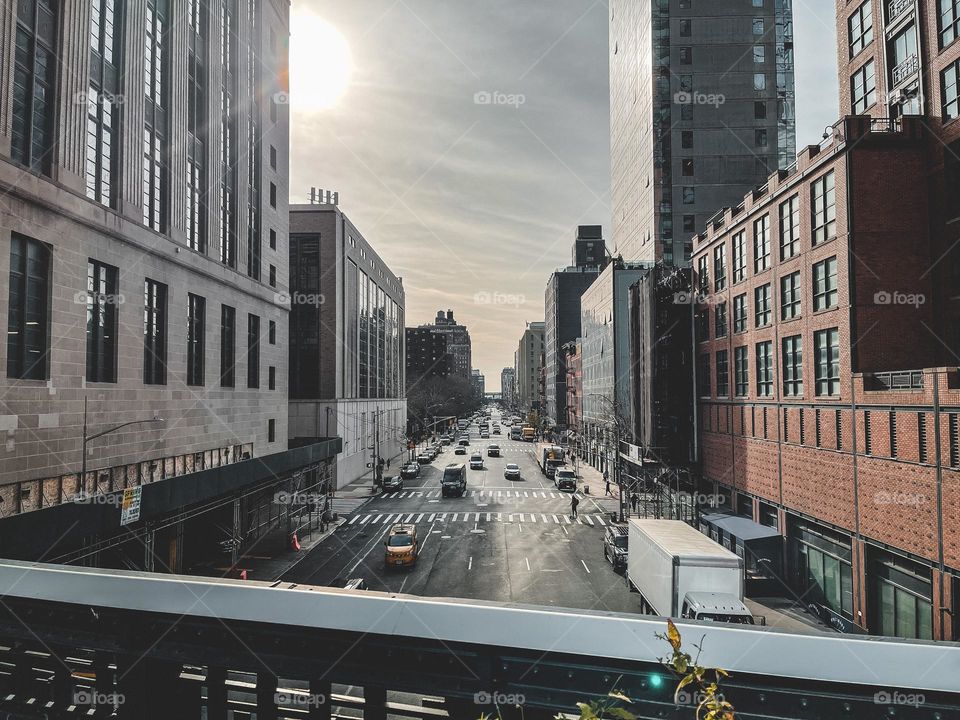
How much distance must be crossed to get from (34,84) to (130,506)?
43.7 ft

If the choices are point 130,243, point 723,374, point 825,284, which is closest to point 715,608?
point 825,284

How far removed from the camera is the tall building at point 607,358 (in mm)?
52188

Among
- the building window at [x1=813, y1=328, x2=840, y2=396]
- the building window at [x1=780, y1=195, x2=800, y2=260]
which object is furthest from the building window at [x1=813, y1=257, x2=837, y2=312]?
the building window at [x1=780, y1=195, x2=800, y2=260]

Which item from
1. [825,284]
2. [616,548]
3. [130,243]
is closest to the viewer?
[130,243]

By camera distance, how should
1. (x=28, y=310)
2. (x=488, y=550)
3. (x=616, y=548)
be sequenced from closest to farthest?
(x=28, y=310), (x=616, y=548), (x=488, y=550)

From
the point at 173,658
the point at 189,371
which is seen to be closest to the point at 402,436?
the point at 189,371

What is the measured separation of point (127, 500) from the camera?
16344 millimetres

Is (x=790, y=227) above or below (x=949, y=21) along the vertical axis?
below

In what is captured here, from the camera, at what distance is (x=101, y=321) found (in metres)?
20.0

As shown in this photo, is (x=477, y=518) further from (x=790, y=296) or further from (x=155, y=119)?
(x=155, y=119)

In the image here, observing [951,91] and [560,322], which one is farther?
[560,322]

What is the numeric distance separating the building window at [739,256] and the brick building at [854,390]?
1.16 meters

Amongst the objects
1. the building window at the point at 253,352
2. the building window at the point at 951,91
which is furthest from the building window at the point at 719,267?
the building window at the point at 253,352

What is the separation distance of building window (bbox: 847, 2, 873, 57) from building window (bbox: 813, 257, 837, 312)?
10.6 metres
